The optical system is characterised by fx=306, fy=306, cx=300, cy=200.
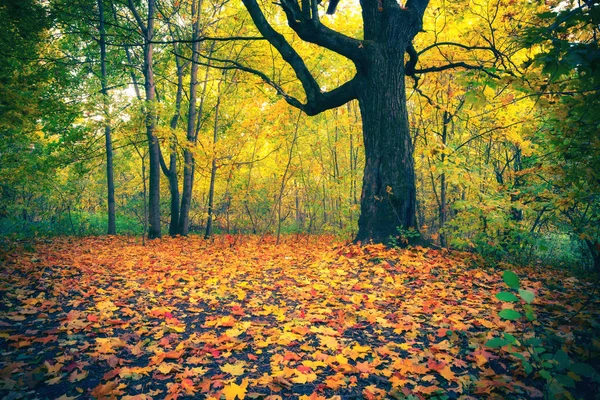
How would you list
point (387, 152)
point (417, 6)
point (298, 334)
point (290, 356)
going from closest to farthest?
point (290, 356) → point (298, 334) → point (387, 152) → point (417, 6)

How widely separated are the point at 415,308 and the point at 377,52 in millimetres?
4799

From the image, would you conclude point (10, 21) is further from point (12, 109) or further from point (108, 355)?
point (108, 355)

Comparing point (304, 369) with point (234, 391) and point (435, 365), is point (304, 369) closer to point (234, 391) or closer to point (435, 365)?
point (234, 391)

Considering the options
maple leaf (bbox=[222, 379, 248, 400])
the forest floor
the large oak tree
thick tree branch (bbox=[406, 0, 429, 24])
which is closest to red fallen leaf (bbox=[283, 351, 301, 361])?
the forest floor

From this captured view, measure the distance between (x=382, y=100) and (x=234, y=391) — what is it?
5.46 metres

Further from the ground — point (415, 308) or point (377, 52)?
point (377, 52)

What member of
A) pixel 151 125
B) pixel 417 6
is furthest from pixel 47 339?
pixel 151 125

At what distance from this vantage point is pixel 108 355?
2.54m

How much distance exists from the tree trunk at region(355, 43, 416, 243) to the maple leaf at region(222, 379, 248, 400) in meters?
4.26

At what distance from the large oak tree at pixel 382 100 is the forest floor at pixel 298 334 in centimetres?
95

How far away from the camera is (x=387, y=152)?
5891 millimetres

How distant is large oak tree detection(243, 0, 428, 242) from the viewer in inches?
231

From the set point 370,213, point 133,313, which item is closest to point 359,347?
point 133,313

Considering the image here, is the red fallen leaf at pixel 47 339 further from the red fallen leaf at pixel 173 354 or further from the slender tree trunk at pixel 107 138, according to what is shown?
the slender tree trunk at pixel 107 138
